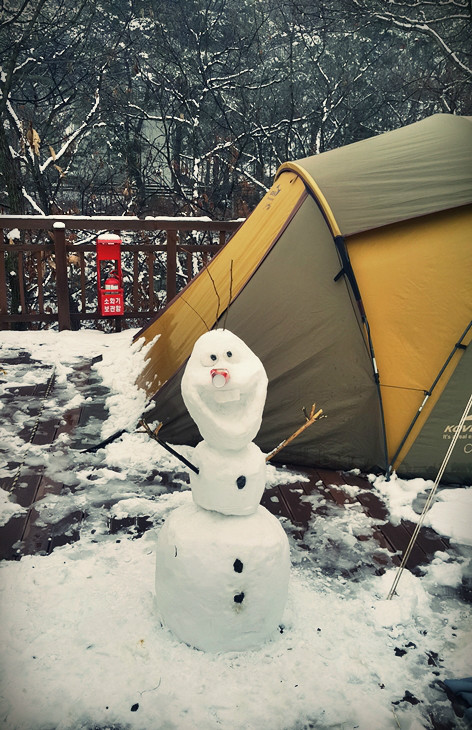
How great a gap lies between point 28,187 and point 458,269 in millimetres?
10247

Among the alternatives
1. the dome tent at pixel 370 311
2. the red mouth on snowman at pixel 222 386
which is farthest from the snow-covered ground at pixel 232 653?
the red mouth on snowman at pixel 222 386

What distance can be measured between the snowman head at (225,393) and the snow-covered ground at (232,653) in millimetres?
784

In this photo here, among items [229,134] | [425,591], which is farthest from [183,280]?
[425,591]

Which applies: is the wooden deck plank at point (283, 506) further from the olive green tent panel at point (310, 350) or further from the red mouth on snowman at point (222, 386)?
the red mouth on snowman at point (222, 386)

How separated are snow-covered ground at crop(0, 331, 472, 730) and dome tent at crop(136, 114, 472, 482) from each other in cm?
37

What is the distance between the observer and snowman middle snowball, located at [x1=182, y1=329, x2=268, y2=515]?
6.48 feet

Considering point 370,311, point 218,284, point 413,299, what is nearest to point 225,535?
point 370,311

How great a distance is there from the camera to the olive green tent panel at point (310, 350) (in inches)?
131

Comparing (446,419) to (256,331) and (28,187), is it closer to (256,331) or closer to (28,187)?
(256,331)

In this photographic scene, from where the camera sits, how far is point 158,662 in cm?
199

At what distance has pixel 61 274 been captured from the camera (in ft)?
20.4

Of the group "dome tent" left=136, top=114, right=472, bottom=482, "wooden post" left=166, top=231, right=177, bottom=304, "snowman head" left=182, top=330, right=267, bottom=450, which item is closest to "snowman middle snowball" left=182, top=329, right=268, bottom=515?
"snowman head" left=182, top=330, right=267, bottom=450

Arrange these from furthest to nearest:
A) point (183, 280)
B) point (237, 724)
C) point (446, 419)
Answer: point (183, 280), point (446, 419), point (237, 724)

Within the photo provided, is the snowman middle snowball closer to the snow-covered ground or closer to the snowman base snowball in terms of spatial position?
the snowman base snowball
